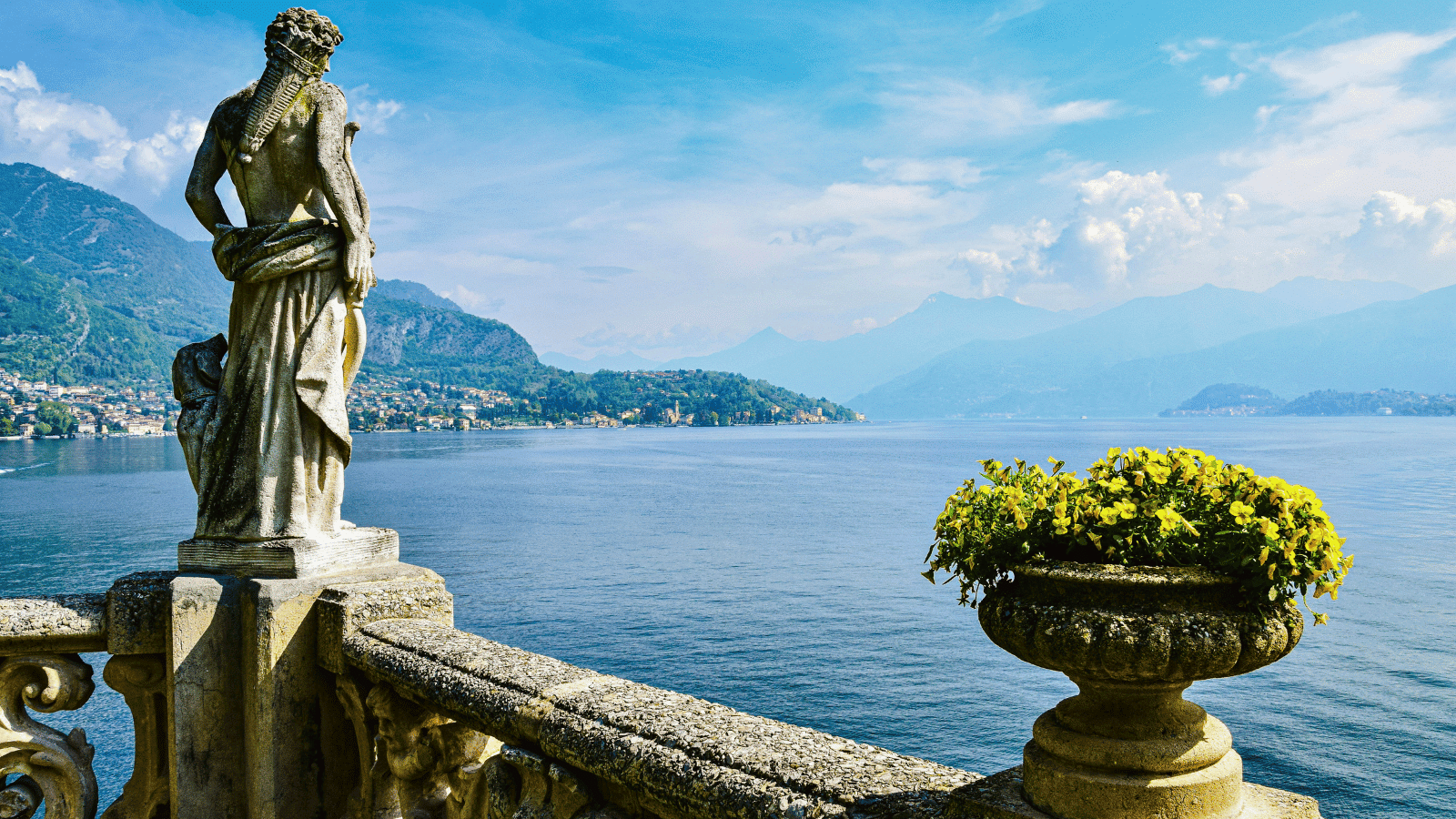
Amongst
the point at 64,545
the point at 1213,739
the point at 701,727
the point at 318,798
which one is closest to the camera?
the point at 1213,739

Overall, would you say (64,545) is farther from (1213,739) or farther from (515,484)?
(1213,739)

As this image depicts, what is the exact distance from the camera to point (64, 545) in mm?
44406

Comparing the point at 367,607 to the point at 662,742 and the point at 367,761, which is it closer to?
the point at 367,761

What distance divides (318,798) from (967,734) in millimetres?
22312

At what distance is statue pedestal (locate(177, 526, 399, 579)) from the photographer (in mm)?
3980

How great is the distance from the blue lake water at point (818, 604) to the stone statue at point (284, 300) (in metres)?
20.1

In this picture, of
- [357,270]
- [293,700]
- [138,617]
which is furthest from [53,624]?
[357,270]

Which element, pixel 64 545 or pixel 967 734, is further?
pixel 64 545

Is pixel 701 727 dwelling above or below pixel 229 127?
below

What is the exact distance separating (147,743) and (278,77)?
292 centimetres

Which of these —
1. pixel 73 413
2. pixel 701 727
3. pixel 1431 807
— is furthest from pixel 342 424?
pixel 73 413

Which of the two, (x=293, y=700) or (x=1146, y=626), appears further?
(x=293, y=700)

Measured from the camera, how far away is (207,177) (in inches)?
171

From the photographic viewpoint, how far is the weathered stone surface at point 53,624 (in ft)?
12.4
